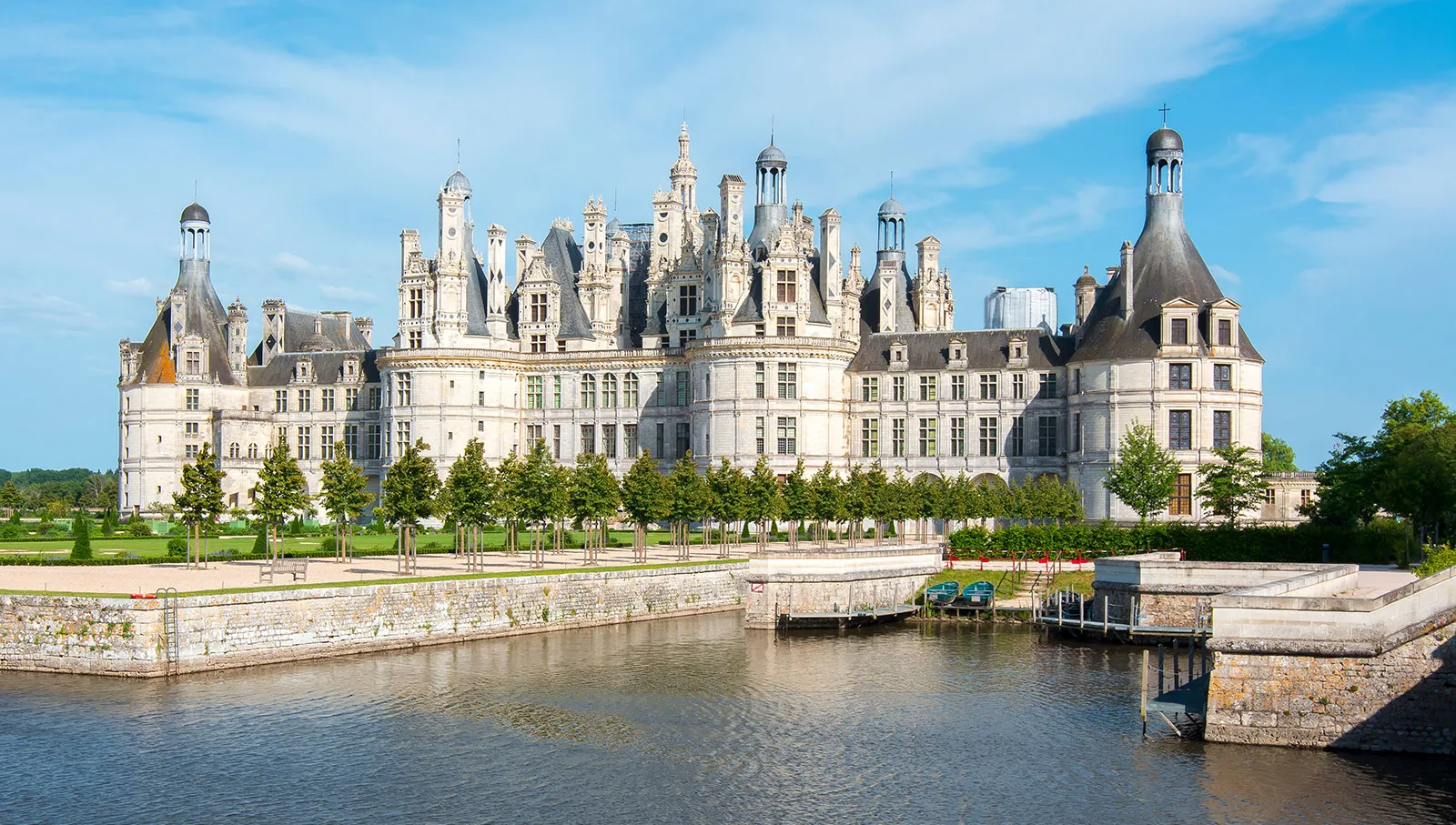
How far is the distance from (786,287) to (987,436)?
47.8ft

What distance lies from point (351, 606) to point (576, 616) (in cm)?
972

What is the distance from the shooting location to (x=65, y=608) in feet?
131

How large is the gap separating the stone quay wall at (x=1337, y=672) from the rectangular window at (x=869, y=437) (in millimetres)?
51032

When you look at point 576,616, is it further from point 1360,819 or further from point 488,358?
point 488,358

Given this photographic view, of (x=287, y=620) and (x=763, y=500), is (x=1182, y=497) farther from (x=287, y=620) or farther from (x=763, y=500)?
(x=287, y=620)

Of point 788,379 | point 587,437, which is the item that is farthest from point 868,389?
point 587,437

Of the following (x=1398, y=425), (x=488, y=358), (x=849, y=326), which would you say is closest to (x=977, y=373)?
(x=849, y=326)

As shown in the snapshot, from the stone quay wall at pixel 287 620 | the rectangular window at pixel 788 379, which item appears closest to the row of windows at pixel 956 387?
the rectangular window at pixel 788 379

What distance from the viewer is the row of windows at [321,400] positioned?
9350 cm

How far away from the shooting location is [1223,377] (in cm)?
7231

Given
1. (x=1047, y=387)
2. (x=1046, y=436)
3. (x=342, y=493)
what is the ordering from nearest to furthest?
1. (x=342, y=493)
2. (x=1046, y=436)
3. (x=1047, y=387)

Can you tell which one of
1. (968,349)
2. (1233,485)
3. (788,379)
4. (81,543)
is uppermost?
(968,349)

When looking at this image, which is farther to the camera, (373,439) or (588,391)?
(373,439)

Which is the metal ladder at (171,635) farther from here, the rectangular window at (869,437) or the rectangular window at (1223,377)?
the rectangular window at (1223,377)
